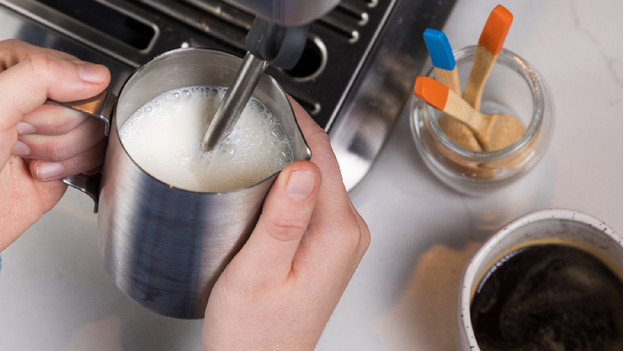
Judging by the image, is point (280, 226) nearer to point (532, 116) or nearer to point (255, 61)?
point (255, 61)

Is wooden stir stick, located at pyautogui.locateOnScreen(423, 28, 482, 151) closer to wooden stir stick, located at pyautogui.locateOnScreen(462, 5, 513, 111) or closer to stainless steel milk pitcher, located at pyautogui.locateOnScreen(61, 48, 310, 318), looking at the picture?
wooden stir stick, located at pyautogui.locateOnScreen(462, 5, 513, 111)

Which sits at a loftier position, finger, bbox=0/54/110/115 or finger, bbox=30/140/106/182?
finger, bbox=0/54/110/115

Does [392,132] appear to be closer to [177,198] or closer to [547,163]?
[547,163]

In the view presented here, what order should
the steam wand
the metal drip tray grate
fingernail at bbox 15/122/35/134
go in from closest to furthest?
the steam wand → fingernail at bbox 15/122/35/134 → the metal drip tray grate

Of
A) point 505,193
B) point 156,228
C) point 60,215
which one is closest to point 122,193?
point 156,228

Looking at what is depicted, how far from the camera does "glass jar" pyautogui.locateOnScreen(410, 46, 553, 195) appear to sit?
0.52 meters

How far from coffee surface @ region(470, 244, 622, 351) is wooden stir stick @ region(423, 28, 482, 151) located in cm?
9

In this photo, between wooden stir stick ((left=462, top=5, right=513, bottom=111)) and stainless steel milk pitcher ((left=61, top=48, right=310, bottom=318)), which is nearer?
stainless steel milk pitcher ((left=61, top=48, right=310, bottom=318))

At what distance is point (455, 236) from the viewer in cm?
56

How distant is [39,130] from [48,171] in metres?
0.03

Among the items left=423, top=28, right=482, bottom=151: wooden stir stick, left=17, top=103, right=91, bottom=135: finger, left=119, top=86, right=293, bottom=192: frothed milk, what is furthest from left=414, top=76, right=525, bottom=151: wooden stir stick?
left=17, top=103, right=91, bottom=135: finger

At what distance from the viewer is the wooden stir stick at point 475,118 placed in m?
0.48

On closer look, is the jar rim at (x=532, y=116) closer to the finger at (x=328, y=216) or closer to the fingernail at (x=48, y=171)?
the finger at (x=328, y=216)

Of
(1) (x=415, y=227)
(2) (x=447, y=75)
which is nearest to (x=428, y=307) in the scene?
(1) (x=415, y=227)
